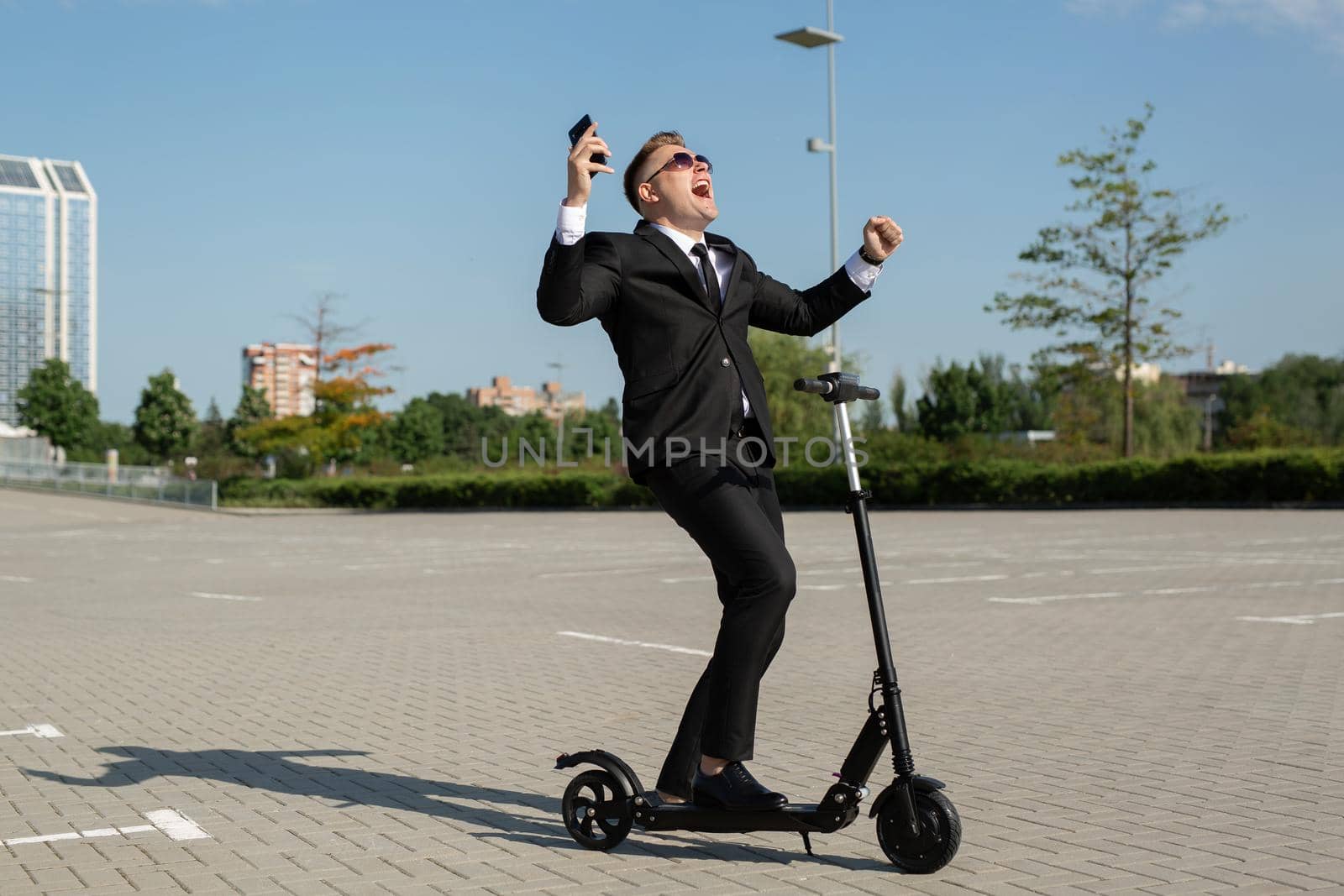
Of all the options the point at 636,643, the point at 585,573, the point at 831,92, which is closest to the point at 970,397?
the point at 831,92

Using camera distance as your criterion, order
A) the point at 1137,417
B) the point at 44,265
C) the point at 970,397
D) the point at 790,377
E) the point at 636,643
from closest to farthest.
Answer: the point at 636,643 < the point at 1137,417 < the point at 790,377 < the point at 970,397 < the point at 44,265

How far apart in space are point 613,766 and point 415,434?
109 metres

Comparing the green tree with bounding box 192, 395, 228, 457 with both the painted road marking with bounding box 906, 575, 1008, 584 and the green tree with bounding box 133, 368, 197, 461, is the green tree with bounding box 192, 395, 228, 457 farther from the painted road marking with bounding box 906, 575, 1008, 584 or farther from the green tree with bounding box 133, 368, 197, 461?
the painted road marking with bounding box 906, 575, 1008, 584

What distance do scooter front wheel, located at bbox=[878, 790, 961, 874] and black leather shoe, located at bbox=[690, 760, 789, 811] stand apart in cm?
28

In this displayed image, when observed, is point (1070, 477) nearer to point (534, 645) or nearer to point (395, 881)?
point (534, 645)

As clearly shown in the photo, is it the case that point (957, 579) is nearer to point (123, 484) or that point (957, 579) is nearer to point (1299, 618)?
point (1299, 618)

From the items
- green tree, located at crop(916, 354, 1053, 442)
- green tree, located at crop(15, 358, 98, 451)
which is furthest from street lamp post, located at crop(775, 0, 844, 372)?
green tree, located at crop(15, 358, 98, 451)

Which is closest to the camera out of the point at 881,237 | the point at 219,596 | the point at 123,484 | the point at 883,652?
the point at 883,652

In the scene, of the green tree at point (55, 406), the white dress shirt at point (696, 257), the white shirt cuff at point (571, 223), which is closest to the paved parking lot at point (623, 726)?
the white dress shirt at point (696, 257)

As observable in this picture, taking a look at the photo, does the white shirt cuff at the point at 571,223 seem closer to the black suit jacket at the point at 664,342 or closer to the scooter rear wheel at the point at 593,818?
the black suit jacket at the point at 664,342

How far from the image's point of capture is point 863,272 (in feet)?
14.2

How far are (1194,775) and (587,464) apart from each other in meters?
41.8

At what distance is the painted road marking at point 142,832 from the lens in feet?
14.3

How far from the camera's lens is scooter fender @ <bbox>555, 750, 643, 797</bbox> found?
4.05 meters
